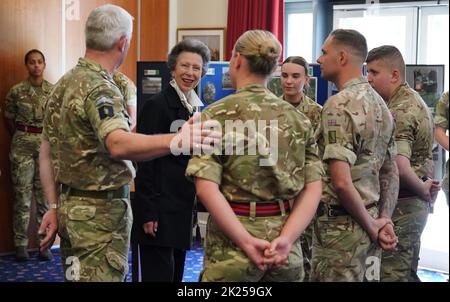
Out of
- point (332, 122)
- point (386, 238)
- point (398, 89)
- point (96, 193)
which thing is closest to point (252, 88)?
point (332, 122)

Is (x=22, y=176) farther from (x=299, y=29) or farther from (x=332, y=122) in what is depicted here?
(x=332, y=122)

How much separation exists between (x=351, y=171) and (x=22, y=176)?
411 centimetres

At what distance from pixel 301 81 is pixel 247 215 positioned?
8.29ft

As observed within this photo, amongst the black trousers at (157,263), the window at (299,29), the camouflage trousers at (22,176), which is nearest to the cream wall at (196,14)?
the window at (299,29)

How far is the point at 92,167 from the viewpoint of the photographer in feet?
9.04

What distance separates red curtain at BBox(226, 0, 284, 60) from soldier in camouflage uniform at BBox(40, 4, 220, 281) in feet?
15.7

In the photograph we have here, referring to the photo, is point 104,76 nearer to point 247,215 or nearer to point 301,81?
point 247,215

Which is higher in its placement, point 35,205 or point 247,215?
point 247,215

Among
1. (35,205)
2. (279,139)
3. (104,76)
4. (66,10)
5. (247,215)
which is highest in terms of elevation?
(66,10)

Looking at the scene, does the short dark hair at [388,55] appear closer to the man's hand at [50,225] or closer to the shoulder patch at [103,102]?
the shoulder patch at [103,102]

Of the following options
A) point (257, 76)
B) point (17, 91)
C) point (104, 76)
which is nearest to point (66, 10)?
point (17, 91)

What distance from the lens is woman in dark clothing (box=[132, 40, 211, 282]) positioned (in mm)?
3559

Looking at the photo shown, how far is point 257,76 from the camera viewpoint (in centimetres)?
254
